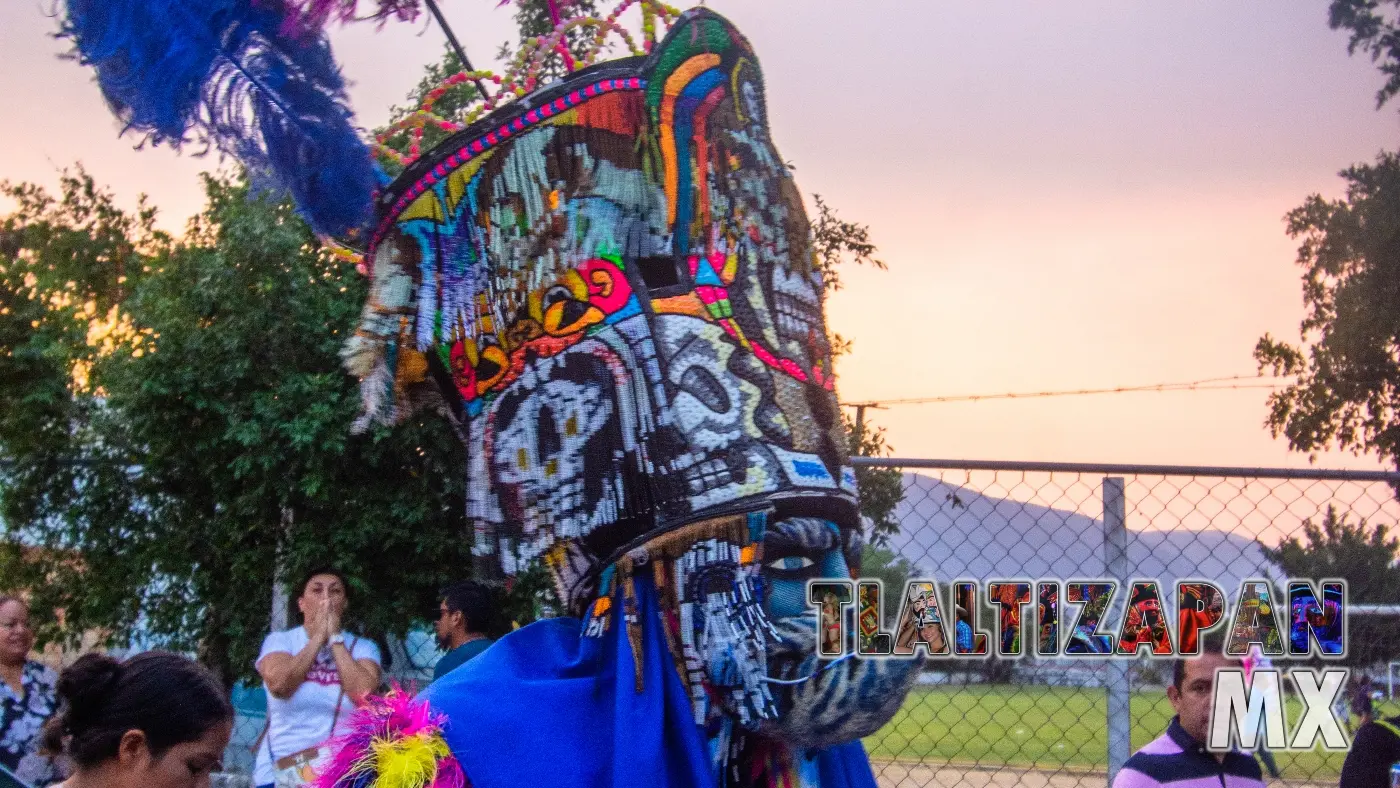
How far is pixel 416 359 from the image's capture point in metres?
2.18

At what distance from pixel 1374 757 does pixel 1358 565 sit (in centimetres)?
52

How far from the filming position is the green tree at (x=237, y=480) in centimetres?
561

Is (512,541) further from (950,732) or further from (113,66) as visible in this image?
(950,732)

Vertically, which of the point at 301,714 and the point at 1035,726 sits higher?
the point at 1035,726

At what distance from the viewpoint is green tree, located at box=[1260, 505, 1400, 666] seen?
343cm

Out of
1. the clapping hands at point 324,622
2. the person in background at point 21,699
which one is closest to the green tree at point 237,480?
the clapping hands at point 324,622

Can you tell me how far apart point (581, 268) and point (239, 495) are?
427 cm

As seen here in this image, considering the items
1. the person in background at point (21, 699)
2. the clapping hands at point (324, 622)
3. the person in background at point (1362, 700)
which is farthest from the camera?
the clapping hands at point (324, 622)

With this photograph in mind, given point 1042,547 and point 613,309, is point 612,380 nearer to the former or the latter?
point 613,309

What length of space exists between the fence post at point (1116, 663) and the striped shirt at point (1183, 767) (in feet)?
0.42

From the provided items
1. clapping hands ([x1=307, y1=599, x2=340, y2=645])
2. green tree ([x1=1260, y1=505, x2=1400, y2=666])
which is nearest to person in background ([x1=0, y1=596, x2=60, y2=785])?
clapping hands ([x1=307, y1=599, x2=340, y2=645])

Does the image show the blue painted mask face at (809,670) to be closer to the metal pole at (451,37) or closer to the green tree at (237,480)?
the metal pole at (451,37)

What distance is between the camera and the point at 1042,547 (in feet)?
11.3

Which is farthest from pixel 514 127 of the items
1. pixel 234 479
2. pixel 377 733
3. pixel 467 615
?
pixel 234 479
